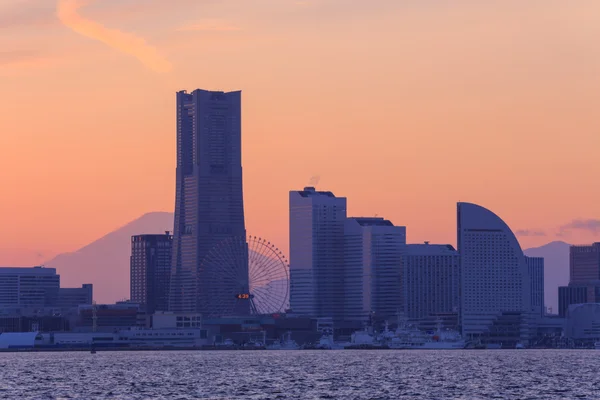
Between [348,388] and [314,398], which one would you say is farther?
[348,388]

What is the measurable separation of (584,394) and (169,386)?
51179mm

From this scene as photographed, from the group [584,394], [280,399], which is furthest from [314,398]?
[584,394]

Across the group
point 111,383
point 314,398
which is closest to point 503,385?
point 314,398

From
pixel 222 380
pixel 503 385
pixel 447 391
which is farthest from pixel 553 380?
pixel 222 380

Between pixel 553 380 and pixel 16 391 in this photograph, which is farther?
pixel 553 380

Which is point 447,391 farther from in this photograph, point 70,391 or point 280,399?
point 70,391

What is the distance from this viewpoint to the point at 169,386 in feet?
596

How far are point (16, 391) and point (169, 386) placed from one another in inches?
776

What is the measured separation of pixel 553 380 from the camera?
19425cm

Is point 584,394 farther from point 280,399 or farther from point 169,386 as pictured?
point 169,386

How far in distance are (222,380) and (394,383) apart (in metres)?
24.4

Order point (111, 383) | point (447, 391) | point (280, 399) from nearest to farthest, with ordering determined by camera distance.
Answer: point (280, 399)
point (447, 391)
point (111, 383)

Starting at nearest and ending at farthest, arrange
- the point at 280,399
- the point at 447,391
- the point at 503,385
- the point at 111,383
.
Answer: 1. the point at 280,399
2. the point at 447,391
3. the point at 503,385
4. the point at 111,383

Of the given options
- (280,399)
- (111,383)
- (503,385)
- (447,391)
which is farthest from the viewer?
(111,383)
